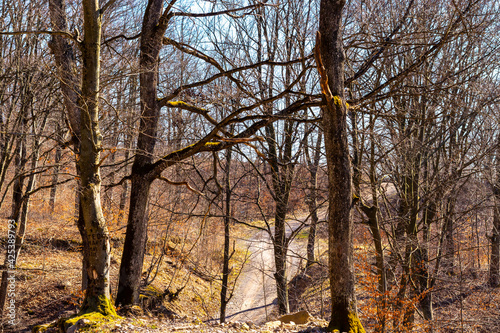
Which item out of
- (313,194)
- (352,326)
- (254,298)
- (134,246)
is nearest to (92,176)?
(134,246)

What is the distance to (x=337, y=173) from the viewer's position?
180 inches

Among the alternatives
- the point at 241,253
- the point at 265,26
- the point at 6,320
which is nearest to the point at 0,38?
the point at 6,320

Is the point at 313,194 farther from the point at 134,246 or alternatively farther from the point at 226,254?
the point at 134,246

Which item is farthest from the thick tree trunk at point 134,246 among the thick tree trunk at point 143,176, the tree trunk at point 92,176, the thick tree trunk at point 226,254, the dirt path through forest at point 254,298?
the dirt path through forest at point 254,298

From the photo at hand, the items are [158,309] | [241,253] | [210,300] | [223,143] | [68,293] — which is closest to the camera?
[223,143]

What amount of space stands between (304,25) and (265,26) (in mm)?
1458

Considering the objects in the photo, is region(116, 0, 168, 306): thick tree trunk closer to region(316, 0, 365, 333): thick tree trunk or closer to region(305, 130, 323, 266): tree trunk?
region(316, 0, 365, 333): thick tree trunk

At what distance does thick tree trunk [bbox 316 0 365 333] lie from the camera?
439cm

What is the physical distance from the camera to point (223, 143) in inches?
248

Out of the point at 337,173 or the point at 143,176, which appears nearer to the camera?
the point at 337,173

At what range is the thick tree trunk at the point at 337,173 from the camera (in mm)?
4387

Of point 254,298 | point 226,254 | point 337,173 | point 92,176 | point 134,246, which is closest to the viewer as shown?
point 337,173

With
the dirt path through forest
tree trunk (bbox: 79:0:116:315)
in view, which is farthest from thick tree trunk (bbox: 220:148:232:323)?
tree trunk (bbox: 79:0:116:315)

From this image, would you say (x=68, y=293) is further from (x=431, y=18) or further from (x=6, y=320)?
(x=431, y=18)
